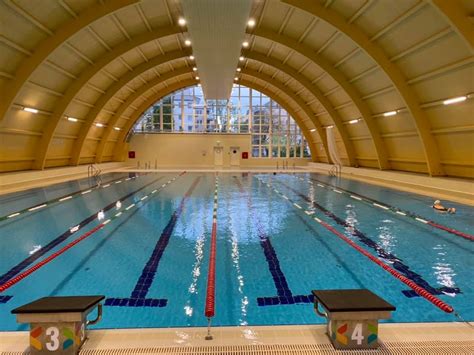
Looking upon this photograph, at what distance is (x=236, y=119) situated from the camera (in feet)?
100

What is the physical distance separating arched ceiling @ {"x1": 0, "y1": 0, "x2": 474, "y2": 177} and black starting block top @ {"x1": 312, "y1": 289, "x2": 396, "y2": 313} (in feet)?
30.6

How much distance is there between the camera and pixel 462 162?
12188mm

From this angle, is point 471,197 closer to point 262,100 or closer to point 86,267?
point 86,267

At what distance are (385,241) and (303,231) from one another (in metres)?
1.65

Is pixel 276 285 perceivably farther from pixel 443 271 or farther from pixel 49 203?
pixel 49 203

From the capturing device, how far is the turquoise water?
361cm

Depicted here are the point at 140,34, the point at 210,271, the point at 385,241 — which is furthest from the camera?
the point at 140,34

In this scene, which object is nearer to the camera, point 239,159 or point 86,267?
point 86,267

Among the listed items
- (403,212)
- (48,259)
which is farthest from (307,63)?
(48,259)

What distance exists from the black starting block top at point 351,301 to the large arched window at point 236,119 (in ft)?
91.8

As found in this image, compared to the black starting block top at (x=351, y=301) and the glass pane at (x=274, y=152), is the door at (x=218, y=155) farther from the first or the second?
the black starting block top at (x=351, y=301)

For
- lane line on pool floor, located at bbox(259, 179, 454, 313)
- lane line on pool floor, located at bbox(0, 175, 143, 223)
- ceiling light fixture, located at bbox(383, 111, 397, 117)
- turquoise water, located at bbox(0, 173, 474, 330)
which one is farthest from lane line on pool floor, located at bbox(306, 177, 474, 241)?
lane line on pool floor, located at bbox(0, 175, 143, 223)

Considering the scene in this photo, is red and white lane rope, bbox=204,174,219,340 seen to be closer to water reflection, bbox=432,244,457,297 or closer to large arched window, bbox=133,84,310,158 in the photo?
water reflection, bbox=432,244,457,297

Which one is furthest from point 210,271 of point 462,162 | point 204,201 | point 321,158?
point 321,158
